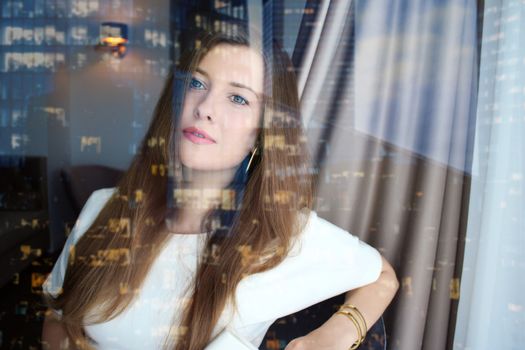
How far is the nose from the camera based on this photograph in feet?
2.35

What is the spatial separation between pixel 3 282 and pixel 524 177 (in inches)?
49.6

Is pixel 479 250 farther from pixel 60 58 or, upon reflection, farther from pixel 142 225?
pixel 60 58

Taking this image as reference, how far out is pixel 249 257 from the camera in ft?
2.44

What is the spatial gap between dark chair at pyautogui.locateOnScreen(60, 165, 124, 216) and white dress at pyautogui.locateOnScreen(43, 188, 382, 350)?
0.44 meters

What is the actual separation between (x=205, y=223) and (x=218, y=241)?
0.04 m

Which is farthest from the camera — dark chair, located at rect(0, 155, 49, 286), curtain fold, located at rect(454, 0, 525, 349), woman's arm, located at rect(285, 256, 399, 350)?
dark chair, located at rect(0, 155, 49, 286)

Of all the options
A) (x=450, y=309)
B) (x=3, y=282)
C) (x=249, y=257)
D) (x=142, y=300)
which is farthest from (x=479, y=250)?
(x=3, y=282)

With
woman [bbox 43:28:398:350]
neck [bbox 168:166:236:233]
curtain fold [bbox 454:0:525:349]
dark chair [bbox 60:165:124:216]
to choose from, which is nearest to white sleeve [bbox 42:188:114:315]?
woman [bbox 43:28:398:350]

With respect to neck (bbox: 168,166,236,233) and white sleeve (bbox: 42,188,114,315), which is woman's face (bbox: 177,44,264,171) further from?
white sleeve (bbox: 42,188,114,315)

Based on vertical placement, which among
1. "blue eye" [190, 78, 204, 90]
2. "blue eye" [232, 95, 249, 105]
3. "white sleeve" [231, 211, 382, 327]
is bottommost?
"white sleeve" [231, 211, 382, 327]

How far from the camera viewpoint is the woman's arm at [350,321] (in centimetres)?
68

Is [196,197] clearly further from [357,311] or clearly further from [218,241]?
[357,311]

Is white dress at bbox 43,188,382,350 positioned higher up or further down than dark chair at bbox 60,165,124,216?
further down

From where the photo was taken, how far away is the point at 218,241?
0.76 meters
